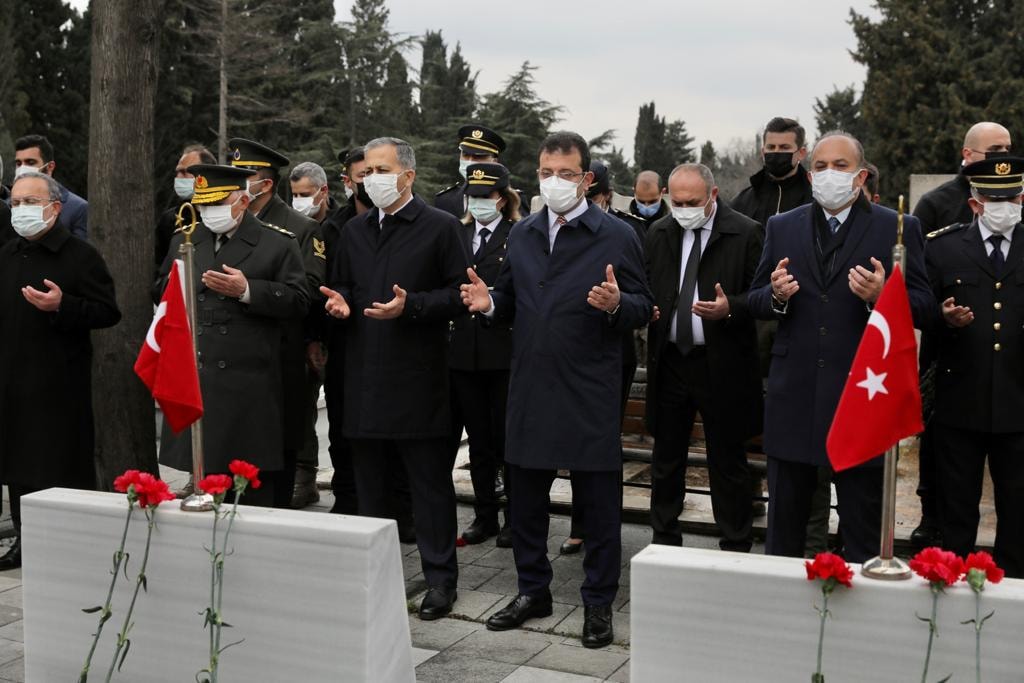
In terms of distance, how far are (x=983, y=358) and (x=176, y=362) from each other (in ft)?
12.2

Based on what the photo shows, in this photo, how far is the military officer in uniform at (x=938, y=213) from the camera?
659 cm

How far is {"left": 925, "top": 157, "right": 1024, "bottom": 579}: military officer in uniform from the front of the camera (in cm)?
562

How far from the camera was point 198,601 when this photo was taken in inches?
165

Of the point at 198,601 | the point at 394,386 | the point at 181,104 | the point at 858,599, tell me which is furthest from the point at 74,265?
the point at 181,104

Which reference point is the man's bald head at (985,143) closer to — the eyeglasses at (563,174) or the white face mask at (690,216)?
the white face mask at (690,216)

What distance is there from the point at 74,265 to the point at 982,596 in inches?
209

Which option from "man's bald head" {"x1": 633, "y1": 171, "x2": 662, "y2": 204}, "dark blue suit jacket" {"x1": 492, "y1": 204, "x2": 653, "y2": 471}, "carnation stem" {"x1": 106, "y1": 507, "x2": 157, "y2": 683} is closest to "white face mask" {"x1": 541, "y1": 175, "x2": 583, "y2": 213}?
"dark blue suit jacket" {"x1": 492, "y1": 204, "x2": 653, "y2": 471}

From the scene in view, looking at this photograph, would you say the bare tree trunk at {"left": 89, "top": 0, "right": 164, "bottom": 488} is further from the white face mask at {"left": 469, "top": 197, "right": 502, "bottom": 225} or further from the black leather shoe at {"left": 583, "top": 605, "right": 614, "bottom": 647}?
the black leather shoe at {"left": 583, "top": 605, "right": 614, "bottom": 647}

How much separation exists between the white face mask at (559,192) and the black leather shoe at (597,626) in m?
1.85

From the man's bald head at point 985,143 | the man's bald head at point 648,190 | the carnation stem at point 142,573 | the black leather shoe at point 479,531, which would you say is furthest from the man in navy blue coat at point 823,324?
the man's bald head at point 648,190

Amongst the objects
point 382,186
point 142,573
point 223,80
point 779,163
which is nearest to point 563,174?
point 382,186

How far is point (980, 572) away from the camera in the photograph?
3219 millimetres

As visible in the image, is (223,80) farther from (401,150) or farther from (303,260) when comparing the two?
(401,150)

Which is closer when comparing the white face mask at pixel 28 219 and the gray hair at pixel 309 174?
the white face mask at pixel 28 219
